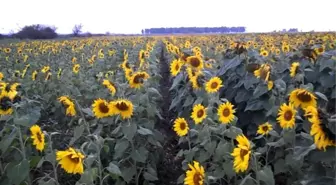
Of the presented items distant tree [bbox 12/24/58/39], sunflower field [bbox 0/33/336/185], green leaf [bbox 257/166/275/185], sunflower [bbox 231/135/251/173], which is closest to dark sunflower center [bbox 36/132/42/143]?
sunflower field [bbox 0/33/336/185]

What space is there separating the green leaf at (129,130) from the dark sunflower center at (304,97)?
139cm

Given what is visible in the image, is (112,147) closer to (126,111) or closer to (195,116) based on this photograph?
(126,111)

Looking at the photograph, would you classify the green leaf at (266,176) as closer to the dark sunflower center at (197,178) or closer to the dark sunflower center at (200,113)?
the dark sunflower center at (197,178)

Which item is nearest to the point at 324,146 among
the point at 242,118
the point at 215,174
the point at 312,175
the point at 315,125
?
the point at 315,125

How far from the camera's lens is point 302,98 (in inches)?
105

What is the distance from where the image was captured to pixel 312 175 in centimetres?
186

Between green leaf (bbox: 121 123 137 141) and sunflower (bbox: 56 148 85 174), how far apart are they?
0.99 m

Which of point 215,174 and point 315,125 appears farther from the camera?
point 215,174

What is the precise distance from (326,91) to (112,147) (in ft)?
8.25

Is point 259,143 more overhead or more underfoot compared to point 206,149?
more underfoot

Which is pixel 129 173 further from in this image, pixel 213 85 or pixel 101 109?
pixel 213 85

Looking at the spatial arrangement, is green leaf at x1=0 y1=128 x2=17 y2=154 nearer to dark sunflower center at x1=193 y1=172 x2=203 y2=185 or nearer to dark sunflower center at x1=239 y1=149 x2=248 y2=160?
dark sunflower center at x1=193 y1=172 x2=203 y2=185

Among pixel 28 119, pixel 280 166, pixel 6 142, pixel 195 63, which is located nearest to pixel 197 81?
pixel 195 63

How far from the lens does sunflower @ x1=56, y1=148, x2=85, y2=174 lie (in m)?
2.26
